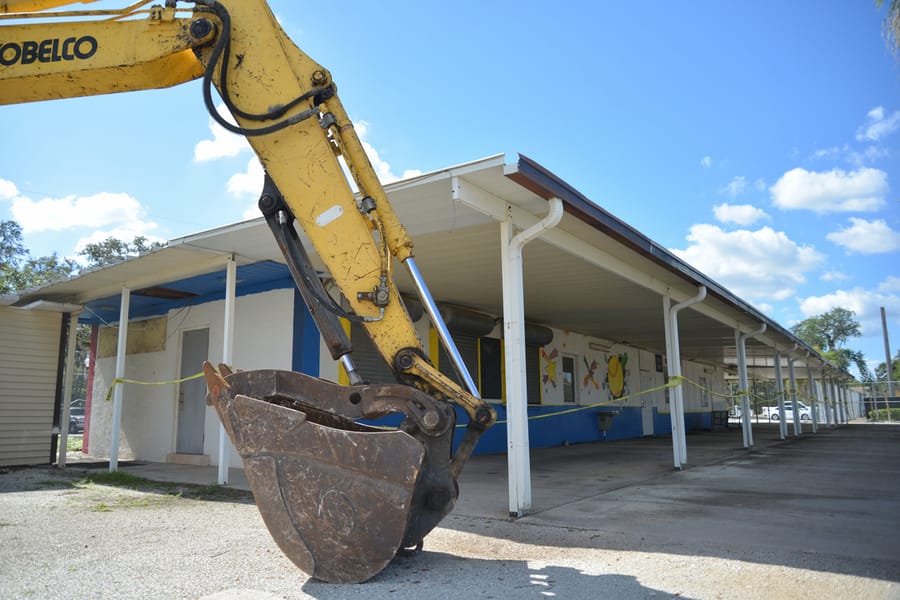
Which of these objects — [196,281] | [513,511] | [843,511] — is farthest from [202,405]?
[843,511]

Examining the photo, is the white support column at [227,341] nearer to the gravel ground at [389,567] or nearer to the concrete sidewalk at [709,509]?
the concrete sidewalk at [709,509]

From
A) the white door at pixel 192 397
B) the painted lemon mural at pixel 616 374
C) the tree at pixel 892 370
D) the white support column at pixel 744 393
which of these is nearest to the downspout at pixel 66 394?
the white door at pixel 192 397

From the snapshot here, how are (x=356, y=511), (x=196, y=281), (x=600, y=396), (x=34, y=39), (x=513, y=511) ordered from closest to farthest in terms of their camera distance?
1. (x=356, y=511)
2. (x=34, y=39)
3. (x=513, y=511)
4. (x=196, y=281)
5. (x=600, y=396)

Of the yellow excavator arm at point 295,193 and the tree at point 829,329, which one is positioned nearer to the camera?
the yellow excavator arm at point 295,193

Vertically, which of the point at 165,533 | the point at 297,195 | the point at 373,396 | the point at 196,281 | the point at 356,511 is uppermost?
the point at 196,281

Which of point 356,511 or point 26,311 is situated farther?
point 26,311

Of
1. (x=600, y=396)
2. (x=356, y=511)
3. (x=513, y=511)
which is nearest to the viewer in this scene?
(x=356, y=511)

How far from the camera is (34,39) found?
331 cm

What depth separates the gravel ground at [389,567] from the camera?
300 centimetres

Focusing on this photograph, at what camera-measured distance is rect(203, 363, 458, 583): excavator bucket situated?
106 inches

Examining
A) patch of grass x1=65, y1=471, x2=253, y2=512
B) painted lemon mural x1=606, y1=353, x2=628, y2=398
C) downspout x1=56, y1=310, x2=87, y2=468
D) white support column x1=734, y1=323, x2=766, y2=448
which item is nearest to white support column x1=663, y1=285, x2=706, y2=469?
white support column x1=734, y1=323, x2=766, y2=448

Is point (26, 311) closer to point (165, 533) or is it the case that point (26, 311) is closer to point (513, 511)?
point (165, 533)

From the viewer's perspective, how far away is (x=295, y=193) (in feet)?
10.9

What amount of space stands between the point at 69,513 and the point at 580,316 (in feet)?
30.9
